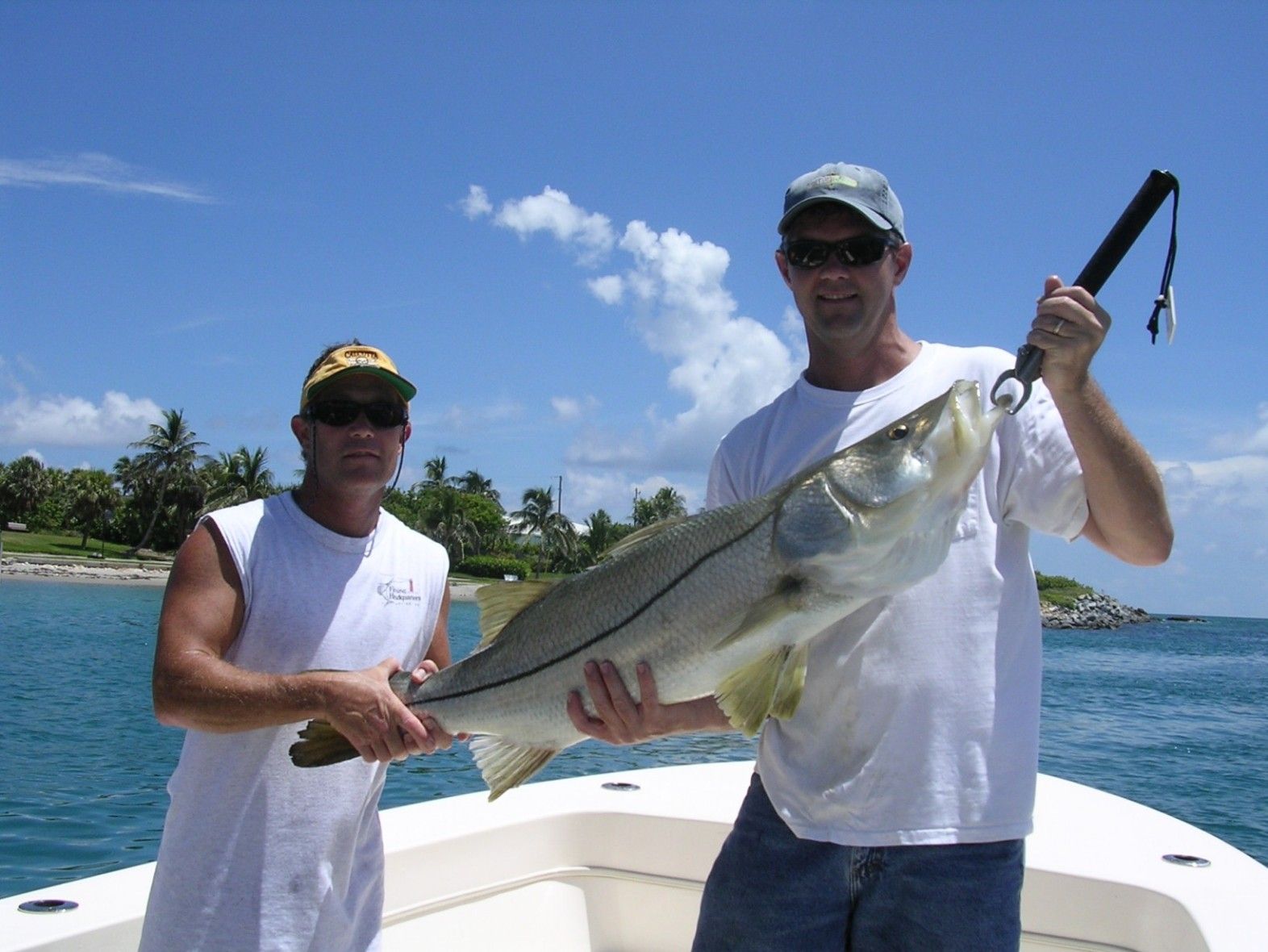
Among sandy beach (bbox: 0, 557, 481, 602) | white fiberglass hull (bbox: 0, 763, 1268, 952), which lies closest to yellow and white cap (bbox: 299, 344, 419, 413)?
white fiberglass hull (bbox: 0, 763, 1268, 952)

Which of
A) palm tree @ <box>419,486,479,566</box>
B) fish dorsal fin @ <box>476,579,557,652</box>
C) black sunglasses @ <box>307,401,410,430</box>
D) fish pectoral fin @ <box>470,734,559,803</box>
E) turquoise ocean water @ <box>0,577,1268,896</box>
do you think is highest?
palm tree @ <box>419,486,479,566</box>

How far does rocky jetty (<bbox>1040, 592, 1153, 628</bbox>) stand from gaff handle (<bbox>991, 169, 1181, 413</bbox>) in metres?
99.6

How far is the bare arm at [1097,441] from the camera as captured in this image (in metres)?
2.23

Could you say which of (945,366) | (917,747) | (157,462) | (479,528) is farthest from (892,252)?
(479,528)

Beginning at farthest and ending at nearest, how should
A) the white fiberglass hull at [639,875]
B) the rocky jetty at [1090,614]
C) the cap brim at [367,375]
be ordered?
1. the rocky jetty at [1090,614]
2. the white fiberglass hull at [639,875]
3. the cap brim at [367,375]

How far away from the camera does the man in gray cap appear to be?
96.7 inches

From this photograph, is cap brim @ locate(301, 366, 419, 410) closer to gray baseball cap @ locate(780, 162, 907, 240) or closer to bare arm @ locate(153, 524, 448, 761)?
bare arm @ locate(153, 524, 448, 761)

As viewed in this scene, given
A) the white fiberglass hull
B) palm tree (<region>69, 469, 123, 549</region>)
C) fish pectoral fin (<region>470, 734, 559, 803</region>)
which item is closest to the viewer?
fish pectoral fin (<region>470, 734, 559, 803</region>)

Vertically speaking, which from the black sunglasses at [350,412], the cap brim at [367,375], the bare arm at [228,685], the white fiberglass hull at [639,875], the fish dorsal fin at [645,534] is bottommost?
the white fiberglass hull at [639,875]

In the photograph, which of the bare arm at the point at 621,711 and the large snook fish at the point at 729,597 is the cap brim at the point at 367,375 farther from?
the bare arm at the point at 621,711

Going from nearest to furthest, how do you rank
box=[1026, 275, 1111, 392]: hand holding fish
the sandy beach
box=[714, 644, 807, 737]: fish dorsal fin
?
1. box=[1026, 275, 1111, 392]: hand holding fish
2. box=[714, 644, 807, 737]: fish dorsal fin
3. the sandy beach

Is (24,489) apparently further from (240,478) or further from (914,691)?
(914,691)

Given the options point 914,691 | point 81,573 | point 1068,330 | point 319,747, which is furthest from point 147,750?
point 81,573

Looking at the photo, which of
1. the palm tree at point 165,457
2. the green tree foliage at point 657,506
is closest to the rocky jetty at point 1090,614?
the green tree foliage at point 657,506
